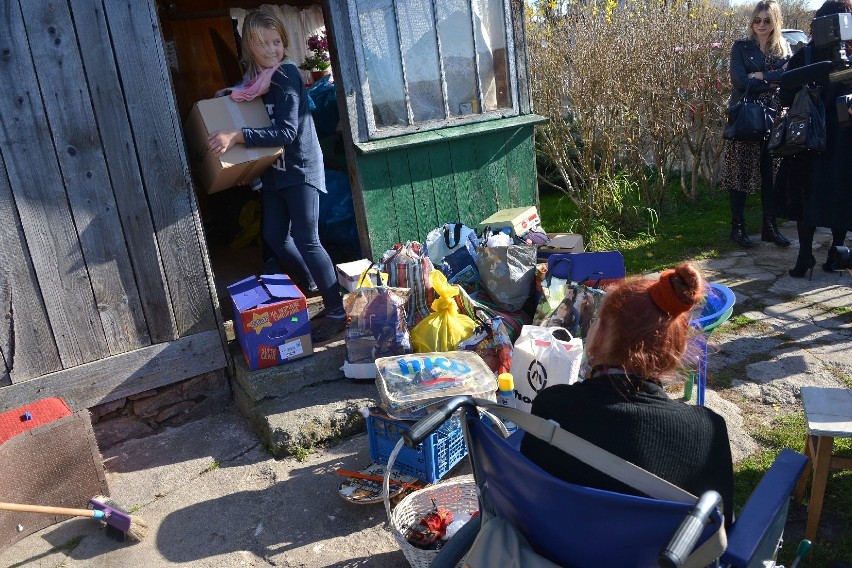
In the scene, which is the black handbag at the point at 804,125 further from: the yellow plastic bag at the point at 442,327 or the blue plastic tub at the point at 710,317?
the yellow plastic bag at the point at 442,327

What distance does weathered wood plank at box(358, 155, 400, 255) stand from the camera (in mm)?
4648

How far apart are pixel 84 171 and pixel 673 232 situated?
526 centimetres

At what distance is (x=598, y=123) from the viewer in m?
6.78

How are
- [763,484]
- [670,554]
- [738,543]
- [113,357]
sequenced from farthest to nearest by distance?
[113,357], [763,484], [738,543], [670,554]

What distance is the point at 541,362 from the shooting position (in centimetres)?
336

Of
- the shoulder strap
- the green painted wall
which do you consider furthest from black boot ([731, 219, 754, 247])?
the shoulder strap

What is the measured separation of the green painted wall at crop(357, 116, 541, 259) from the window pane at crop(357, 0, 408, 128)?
20 centimetres

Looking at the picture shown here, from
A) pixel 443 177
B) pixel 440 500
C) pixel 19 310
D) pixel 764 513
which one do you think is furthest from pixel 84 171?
→ pixel 764 513

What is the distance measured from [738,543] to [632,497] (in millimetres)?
447

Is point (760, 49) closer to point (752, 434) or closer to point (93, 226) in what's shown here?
point (752, 434)

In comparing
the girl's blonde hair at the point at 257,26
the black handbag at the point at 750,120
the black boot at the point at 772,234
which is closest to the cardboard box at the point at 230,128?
the girl's blonde hair at the point at 257,26

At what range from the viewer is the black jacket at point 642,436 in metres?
1.71

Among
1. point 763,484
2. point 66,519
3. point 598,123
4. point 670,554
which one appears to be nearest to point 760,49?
point 598,123

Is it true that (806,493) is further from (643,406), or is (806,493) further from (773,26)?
(773,26)
